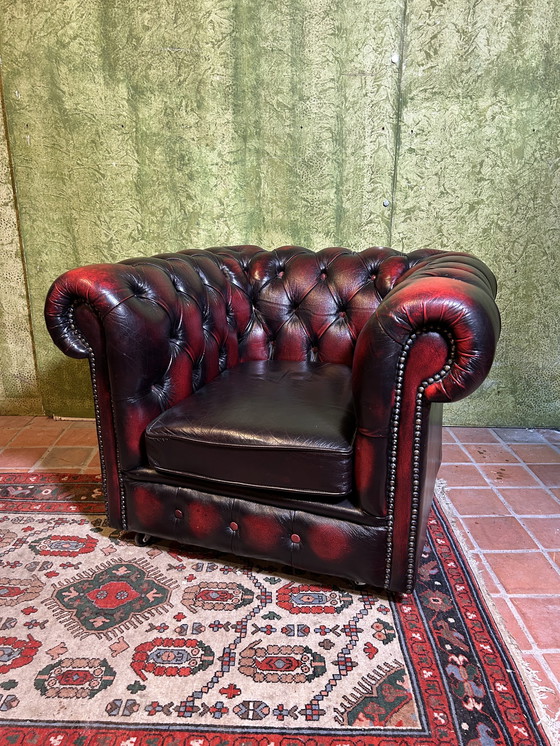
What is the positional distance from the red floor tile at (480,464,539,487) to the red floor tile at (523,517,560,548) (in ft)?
0.85

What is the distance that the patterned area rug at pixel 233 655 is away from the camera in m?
1.11

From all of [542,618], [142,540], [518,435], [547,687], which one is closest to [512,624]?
[542,618]

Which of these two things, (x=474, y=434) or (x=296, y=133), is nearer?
(x=296, y=133)

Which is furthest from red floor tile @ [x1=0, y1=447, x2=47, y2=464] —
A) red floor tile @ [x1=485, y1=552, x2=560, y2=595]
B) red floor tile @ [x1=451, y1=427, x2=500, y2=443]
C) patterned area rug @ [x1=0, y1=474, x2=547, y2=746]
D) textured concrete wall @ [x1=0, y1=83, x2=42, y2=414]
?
red floor tile @ [x1=451, y1=427, x2=500, y2=443]

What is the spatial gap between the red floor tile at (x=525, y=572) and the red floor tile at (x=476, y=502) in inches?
10.0

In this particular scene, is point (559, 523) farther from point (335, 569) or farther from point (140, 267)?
point (140, 267)

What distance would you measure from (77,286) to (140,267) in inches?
9.1

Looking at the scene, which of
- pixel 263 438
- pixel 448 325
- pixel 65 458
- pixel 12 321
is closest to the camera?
pixel 448 325

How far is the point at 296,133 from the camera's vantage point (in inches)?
94.1

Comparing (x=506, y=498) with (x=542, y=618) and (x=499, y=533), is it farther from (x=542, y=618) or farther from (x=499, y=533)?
(x=542, y=618)

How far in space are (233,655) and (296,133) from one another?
2122mm

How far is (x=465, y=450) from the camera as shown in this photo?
8.05ft

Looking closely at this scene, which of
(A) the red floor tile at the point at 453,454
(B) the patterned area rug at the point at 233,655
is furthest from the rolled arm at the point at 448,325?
(A) the red floor tile at the point at 453,454

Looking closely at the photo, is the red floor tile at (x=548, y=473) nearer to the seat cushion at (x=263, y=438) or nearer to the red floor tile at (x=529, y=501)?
the red floor tile at (x=529, y=501)
